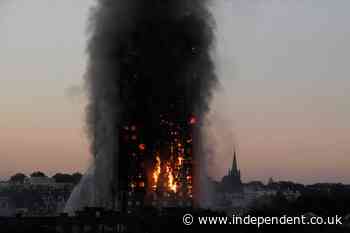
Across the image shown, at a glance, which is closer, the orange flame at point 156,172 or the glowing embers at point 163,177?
the orange flame at point 156,172

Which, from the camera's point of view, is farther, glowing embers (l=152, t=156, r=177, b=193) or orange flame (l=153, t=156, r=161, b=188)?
glowing embers (l=152, t=156, r=177, b=193)

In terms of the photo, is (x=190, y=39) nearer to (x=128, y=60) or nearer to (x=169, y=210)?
(x=128, y=60)

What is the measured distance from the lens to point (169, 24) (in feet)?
349

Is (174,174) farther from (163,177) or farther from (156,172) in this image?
(156,172)

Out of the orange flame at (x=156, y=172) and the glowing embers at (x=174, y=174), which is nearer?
the orange flame at (x=156, y=172)

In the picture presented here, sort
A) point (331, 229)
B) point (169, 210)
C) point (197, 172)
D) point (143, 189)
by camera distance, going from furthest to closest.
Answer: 1. point (197, 172)
2. point (143, 189)
3. point (169, 210)
4. point (331, 229)

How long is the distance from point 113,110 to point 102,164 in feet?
25.2

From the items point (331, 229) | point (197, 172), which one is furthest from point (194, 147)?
point (331, 229)

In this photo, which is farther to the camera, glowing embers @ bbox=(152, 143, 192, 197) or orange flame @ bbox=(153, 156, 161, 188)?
glowing embers @ bbox=(152, 143, 192, 197)

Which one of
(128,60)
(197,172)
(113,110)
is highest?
(128,60)

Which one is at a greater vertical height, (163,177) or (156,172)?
(156,172)

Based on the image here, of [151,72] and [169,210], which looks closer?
[169,210]

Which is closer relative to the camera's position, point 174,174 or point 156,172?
point 156,172

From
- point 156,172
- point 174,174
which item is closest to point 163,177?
point 156,172
